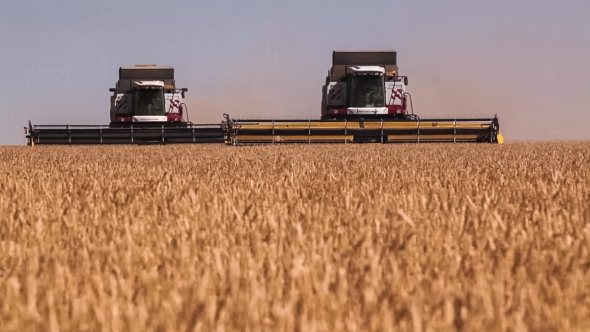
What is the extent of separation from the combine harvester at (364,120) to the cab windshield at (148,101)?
3483 millimetres

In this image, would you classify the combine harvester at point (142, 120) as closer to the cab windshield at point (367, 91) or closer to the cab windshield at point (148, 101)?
the cab windshield at point (148, 101)

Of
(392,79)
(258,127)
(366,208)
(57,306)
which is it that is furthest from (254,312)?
(392,79)

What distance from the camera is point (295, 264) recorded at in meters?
2.09

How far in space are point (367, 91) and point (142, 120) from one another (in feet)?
26.7

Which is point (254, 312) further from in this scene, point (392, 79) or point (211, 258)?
Result: point (392, 79)

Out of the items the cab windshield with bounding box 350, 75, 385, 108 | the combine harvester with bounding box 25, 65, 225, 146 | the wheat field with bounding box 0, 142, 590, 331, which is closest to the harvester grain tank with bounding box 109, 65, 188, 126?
the combine harvester with bounding box 25, 65, 225, 146

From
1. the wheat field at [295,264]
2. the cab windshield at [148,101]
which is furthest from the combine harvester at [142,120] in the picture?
the wheat field at [295,264]

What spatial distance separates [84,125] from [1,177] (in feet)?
62.4

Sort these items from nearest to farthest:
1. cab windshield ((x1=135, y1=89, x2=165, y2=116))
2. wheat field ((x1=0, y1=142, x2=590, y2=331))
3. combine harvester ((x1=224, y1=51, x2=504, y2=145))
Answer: wheat field ((x1=0, y1=142, x2=590, y2=331))
combine harvester ((x1=224, y1=51, x2=504, y2=145))
cab windshield ((x1=135, y1=89, x2=165, y2=116))

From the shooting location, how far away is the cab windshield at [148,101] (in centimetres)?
2594

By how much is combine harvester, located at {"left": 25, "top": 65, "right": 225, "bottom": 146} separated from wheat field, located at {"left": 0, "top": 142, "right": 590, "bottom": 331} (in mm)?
20352

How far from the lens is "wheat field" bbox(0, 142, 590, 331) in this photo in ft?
5.51

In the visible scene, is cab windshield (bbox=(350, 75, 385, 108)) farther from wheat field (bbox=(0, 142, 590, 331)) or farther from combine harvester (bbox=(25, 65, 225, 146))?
wheat field (bbox=(0, 142, 590, 331))

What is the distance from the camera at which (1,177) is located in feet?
20.0
